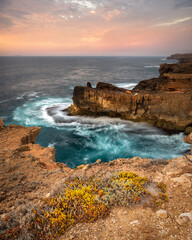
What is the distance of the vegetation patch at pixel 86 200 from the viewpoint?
4.01 meters

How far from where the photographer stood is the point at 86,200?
15.3 feet

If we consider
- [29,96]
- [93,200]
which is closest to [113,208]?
[93,200]

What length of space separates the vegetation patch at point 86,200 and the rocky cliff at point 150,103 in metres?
19.6

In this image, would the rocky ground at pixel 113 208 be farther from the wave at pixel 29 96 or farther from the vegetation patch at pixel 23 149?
the wave at pixel 29 96

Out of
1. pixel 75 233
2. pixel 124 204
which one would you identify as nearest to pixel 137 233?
pixel 124 204

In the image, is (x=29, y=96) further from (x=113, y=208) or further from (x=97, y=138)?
(x=113, y=208)

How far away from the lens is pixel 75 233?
3.89m

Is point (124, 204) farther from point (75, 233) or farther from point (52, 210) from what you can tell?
point (52, 210)

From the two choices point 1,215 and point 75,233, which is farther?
point 1,215

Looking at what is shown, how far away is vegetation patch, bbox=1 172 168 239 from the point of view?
158 inches

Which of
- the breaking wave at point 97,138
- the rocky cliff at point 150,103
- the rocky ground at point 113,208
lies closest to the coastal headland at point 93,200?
the rocky ground at point 113,208

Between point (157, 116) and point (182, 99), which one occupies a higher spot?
point (182, 99)

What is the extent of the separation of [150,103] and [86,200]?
2141 centimetres

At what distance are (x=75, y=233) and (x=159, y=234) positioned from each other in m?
2.15
